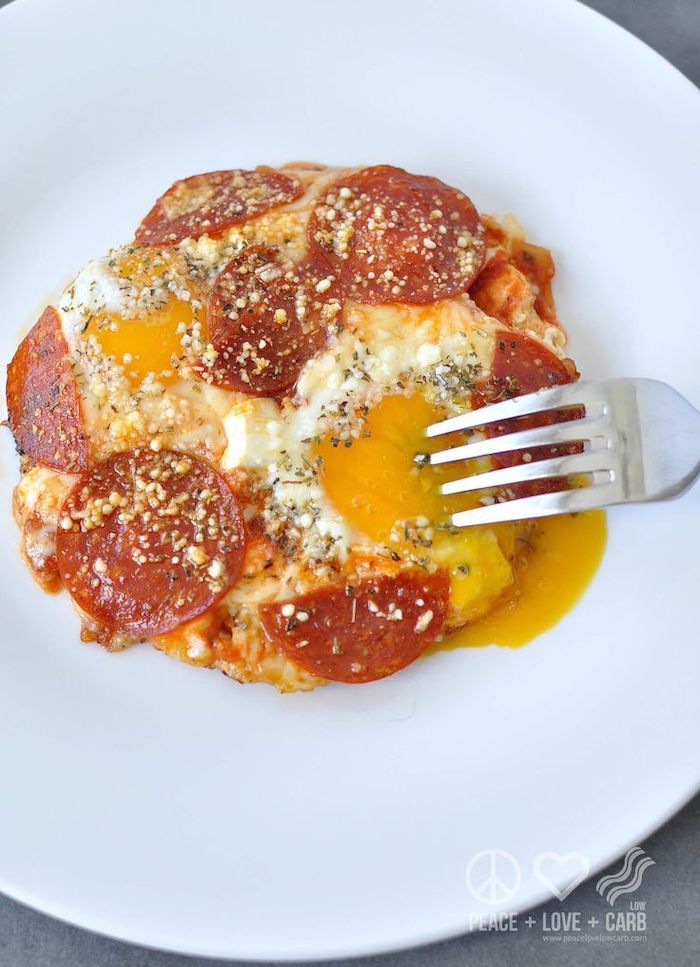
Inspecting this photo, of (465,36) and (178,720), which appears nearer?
(178,720)

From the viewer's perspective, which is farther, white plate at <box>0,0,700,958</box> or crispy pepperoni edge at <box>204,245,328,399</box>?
crispy pepperoni edge at <box>204,245,328,399</box>

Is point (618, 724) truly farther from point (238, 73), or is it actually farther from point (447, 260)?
point (238, 73)

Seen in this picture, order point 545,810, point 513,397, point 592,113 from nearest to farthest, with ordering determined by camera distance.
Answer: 1. point 545,810
2. point 513,397
3. point 592,113

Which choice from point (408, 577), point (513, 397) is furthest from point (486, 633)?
point (513, 397)

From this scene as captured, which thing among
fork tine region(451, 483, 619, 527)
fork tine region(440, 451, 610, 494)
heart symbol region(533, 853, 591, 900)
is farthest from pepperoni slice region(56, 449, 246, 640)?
heart symbol region(533, 853, 591, 900)

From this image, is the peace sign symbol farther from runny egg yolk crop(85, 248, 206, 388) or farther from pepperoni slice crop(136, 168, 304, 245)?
pepperoni slice crop(136, 168, 304, 245)

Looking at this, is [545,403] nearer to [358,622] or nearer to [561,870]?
[358,622]
